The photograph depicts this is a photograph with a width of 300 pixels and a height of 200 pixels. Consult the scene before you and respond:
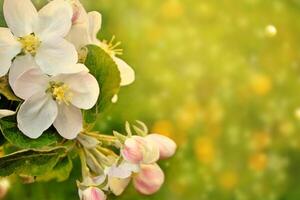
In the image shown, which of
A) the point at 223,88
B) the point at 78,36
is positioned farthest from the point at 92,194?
the point at 223,88

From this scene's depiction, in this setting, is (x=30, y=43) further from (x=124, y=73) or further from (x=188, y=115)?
(x=188, y=115)

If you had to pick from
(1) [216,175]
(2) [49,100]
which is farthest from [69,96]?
(1) [216,175]

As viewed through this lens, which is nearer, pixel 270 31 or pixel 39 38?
pixel 39 38

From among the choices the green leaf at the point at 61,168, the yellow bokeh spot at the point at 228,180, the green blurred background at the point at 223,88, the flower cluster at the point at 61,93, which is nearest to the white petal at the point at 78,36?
the flower cluster at the point at 61,93

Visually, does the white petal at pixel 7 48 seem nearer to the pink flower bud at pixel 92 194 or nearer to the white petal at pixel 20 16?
the white petal at pixel 20 16

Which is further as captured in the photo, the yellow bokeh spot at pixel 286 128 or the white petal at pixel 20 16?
the yellow bokeh spot at pixel 286 128

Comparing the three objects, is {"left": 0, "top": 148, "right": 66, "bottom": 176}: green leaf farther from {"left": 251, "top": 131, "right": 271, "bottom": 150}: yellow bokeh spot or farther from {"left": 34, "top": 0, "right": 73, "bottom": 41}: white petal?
{"left": 251, "top": 131, "right": 271, "bottom": 150}: yellow bokeh spot
